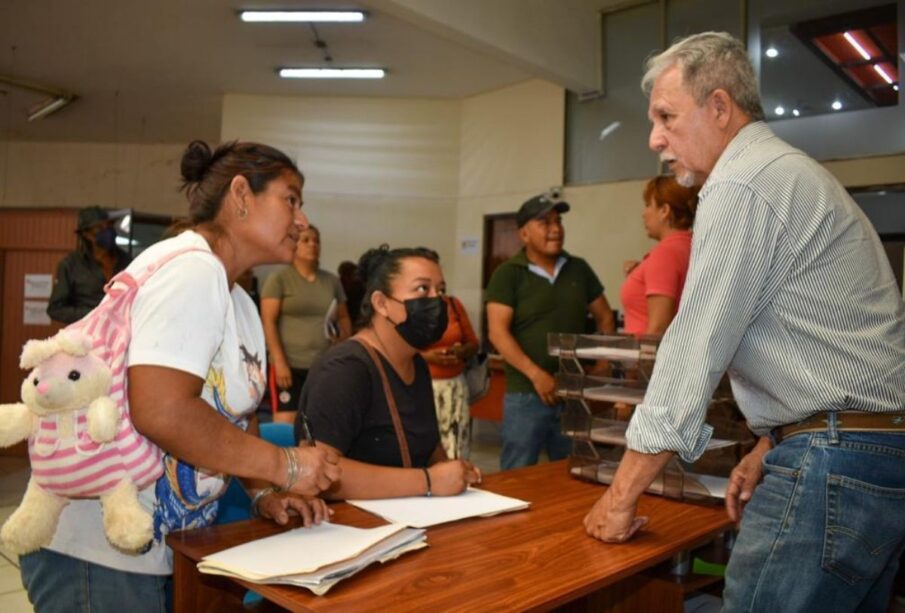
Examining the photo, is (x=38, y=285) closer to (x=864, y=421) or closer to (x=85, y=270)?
(x=85, y=270)

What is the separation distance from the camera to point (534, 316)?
3.44 meters

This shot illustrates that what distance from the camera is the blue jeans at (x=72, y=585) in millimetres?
1313

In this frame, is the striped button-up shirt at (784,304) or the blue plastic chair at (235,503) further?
the blue plastic chair at (235,503)

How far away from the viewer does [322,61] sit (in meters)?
7.03

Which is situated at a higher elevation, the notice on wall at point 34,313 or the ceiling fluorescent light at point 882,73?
the ceiling fluorescent light at point 882,73

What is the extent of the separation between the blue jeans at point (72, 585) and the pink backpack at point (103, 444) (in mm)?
146

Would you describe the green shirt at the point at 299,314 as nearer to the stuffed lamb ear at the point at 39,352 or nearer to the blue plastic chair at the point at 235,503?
the blue plastic chair at the point at 235,503

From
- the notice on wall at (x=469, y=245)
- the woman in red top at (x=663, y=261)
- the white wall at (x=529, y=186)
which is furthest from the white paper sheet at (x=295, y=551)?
the notice on wall at (x=469, y=245)

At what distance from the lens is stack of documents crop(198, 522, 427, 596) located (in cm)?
123

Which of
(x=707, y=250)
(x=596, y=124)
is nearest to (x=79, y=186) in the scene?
(x=596, y=124)

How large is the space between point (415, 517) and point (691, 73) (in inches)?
42.4

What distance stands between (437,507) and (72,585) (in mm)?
771

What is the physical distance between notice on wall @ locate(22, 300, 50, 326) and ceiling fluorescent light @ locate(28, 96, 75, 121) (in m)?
3.09

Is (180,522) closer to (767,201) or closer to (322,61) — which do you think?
(767,201)
